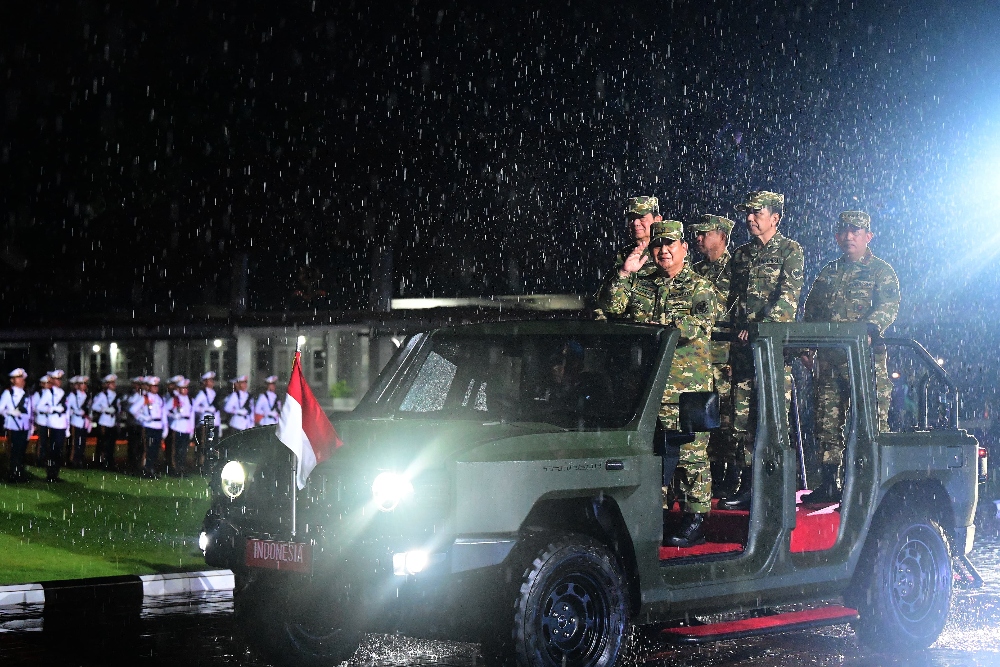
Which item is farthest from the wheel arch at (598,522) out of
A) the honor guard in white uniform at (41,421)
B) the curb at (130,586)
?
the honor guard in white uniform at (41,421)

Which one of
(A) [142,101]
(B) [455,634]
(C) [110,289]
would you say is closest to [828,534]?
(B) [455,634]

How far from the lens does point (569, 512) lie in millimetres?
6754

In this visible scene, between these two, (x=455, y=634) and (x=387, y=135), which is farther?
(x=387, y=135)

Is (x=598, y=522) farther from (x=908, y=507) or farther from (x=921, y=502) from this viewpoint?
(x=921, y=502)

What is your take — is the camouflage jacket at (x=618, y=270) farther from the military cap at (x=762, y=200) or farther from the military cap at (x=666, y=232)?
the military cap at (x=762, y=200)

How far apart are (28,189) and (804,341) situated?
24747 millimetres

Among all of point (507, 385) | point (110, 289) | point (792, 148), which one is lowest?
point (507, 385)

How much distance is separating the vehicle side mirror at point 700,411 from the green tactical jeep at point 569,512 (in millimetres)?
11

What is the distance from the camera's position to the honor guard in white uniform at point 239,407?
1083 inches

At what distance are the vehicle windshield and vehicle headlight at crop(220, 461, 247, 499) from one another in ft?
3.23

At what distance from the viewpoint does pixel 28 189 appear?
2945 centimetres

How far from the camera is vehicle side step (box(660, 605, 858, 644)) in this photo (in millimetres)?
6984

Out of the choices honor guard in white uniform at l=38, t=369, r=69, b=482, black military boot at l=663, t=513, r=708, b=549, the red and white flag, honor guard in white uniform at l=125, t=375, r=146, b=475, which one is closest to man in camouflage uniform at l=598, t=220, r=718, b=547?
black military boot at l=663, t=513, r=708, b=549

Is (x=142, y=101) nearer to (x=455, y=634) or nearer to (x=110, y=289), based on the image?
(x=110, y=289)
